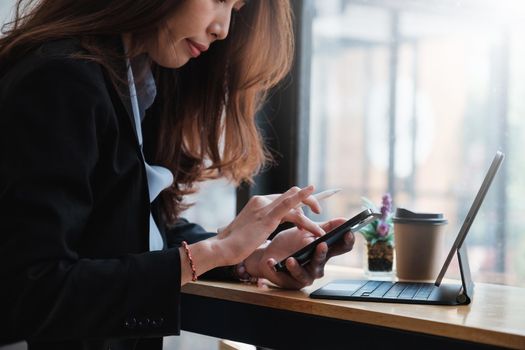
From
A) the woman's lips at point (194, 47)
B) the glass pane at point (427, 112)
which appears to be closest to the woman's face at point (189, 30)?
the woman's lips at point (194, 47)

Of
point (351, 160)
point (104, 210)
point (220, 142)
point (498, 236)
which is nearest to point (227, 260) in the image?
point (104, 210)

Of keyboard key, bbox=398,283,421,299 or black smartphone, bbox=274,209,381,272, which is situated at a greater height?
black smartphone, bbox=274,209,381,272

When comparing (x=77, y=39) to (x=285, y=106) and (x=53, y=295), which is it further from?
(x=285, y=106)

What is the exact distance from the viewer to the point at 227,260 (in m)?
1.29

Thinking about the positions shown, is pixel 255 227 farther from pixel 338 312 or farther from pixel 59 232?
pixel 59 232

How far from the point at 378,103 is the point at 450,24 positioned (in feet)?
1.03

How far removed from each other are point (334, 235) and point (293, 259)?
9 centimetres

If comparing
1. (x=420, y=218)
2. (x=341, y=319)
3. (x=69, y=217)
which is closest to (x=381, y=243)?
(x=420, y=218)

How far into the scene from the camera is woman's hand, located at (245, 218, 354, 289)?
1.42 meters

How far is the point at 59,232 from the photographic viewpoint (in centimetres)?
114

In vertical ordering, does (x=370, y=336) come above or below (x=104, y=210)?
below

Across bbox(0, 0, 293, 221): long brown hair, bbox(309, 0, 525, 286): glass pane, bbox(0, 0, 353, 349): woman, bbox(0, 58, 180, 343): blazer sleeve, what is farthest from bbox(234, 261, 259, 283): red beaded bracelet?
bbox(309, 0, 525, 286): glass pane

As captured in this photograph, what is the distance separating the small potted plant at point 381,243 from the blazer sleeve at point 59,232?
2.07 feet

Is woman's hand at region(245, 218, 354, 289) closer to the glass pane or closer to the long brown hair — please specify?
the long brown hair
